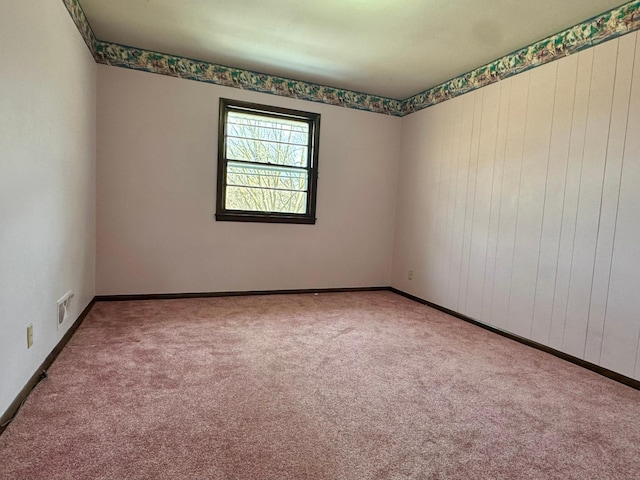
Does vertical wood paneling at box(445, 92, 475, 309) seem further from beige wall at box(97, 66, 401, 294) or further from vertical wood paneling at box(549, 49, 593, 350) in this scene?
beige wall at box(97, 66, 401, 294)

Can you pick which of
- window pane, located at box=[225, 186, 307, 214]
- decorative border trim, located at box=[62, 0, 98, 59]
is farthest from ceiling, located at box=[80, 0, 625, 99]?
window pane, located at box=[225, 186, 307, 214]

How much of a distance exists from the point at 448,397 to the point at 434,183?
2745mm

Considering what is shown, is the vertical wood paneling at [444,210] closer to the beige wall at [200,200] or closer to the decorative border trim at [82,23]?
the beige wall at [200,200]

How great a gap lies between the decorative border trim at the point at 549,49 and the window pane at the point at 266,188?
1928 millimetres

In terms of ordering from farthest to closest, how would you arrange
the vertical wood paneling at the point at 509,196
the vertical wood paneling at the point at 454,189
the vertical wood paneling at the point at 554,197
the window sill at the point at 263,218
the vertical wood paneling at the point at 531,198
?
the window sill at the point at 263,218 → the vertical wood paneling at the point at 454,189 → the vertical wood paneling at the point at 509,196 → the vertical wood paneling at the point at 531,198 → the vertical wood paneling at the point at 554,197

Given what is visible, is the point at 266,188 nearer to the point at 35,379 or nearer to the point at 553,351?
the point at 35,379

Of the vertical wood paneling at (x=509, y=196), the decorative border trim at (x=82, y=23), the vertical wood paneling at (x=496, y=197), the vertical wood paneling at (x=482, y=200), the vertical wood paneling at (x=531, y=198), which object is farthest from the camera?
the vertical wood paneling at (x=482, y=200)

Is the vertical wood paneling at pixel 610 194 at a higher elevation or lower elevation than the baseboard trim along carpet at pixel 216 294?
higher

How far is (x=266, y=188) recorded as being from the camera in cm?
428

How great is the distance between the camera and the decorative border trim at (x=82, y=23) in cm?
256

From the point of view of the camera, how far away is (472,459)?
4.97 feet

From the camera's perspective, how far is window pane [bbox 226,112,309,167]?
4109mm

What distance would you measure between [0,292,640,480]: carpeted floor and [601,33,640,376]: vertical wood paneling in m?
0.23

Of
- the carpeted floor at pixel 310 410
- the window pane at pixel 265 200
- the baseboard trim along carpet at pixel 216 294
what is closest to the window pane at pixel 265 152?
the window pane at pixel 265 200
